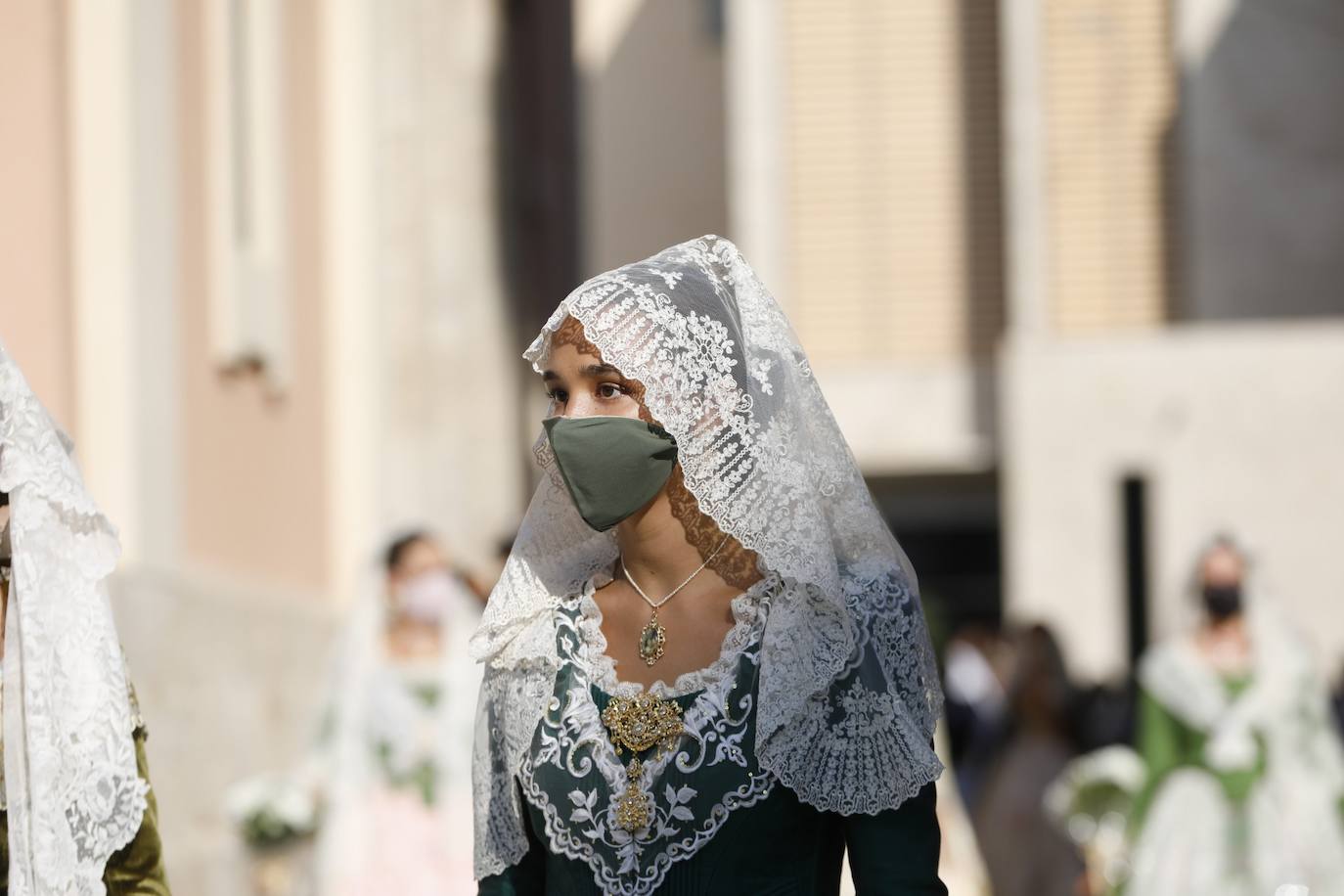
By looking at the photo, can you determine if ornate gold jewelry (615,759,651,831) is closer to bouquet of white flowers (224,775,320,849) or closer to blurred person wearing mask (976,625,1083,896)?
bouquet of white flowers (224,775,320,849)

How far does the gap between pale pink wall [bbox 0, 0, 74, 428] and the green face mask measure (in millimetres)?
6418

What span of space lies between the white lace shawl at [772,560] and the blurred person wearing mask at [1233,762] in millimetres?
5756

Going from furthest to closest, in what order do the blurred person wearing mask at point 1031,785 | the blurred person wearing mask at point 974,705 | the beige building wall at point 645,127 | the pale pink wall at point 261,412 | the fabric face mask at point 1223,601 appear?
the beige building wall at point 645,127 < the blurred person wearing mask at point 974,705 < the blurred person wearing mask at point 1031,785 < the pale pink wall at point 261,412 < the fabric face mask at point 1223,601

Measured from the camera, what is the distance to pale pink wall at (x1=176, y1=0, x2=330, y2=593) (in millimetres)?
11344

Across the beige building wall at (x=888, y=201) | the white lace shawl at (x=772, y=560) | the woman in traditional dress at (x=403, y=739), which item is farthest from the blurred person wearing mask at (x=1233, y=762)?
the beige building wall at (x=888, y=201)

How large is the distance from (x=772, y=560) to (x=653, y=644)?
0.23 metres

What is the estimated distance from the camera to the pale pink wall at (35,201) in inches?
370

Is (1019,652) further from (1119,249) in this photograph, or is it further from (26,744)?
(1119,249)

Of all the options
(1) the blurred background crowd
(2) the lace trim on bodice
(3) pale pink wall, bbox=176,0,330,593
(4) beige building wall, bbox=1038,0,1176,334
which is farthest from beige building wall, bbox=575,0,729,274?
(2) the lace trim on bodice

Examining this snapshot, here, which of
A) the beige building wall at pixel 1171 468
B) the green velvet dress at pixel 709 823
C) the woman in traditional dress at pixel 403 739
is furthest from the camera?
the beige building wall at pixel 1171 468

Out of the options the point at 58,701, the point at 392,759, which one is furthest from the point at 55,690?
the point at 392,759

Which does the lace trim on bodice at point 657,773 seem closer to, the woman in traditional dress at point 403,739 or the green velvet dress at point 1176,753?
the woman in traditional dress at point 403,739

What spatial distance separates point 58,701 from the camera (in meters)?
3.57

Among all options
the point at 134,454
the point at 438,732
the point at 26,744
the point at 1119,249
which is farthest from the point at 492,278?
the point at 26,744
